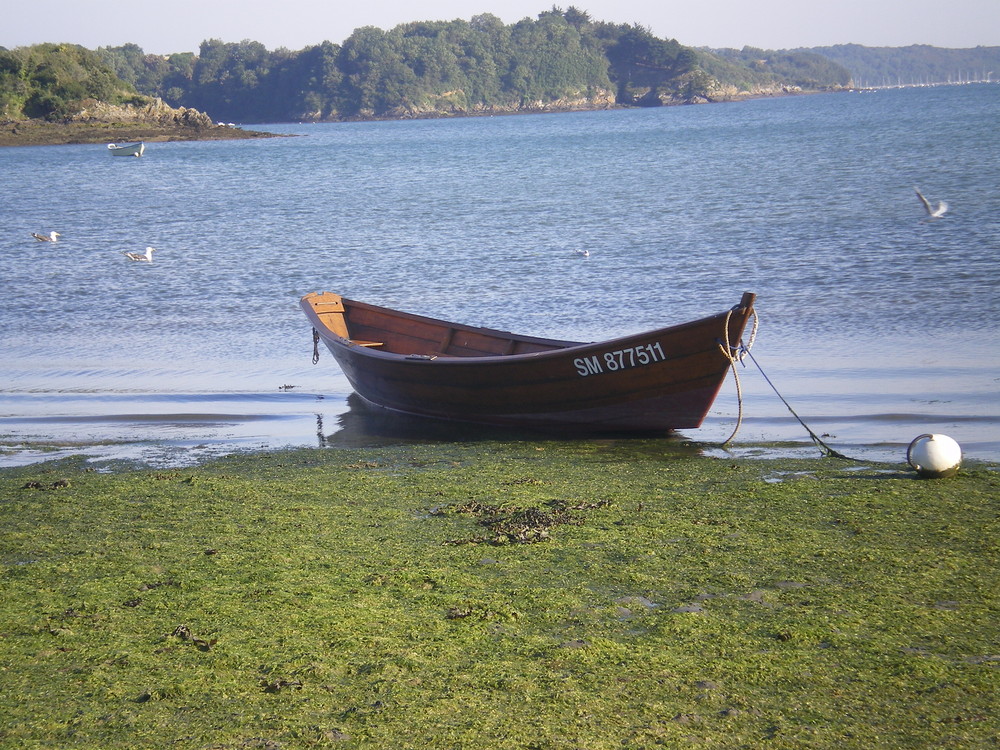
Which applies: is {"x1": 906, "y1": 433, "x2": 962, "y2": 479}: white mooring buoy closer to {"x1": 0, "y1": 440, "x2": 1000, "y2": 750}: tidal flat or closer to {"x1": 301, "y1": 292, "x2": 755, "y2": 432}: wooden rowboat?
{"x1": 0, "y1": 440, "x2": 1000, "y2": 750}: tidal flat

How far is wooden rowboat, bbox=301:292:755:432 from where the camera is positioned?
9125mm

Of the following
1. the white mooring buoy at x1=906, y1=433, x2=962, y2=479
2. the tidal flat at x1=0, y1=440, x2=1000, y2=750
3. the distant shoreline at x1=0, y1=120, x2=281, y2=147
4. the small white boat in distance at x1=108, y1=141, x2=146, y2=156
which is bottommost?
the tidal flat at x1=0, y1=440, x2=1000, y2=750

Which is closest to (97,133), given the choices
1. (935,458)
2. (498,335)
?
(498,335)

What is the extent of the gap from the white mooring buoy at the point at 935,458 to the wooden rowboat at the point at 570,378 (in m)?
1.79

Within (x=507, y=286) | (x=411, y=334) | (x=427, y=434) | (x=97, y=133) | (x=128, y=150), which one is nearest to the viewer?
(x=427, y=434)

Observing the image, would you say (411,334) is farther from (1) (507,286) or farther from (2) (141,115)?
(2) (141,115)

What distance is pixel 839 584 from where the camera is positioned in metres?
5.38

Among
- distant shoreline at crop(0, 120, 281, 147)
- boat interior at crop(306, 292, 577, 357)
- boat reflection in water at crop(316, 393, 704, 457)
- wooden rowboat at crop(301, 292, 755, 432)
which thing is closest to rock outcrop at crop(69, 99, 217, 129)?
distant shoreline at crop(0, 120, 281, 147)

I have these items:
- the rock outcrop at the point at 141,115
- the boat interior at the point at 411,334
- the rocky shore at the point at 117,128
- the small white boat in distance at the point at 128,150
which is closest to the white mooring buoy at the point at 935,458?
the boat interior at the point at 411,334

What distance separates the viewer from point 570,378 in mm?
9617

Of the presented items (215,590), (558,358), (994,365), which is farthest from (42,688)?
(994,365)

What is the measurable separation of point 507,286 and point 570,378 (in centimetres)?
1035

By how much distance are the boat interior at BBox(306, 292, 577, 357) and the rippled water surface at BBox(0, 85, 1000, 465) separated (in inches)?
30.8

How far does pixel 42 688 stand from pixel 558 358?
5.93 meters
